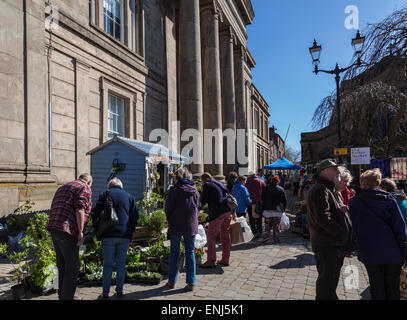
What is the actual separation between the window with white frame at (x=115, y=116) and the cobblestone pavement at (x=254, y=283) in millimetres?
6825

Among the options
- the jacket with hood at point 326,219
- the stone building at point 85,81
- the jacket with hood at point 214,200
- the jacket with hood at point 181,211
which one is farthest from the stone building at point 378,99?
the jacket with hood at point 181,211

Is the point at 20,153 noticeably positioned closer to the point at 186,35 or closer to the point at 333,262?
the point at 333,262

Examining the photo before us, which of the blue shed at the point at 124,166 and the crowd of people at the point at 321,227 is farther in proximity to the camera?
the blue shed at the point at 124,166

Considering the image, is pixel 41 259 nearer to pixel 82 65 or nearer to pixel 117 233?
pixel 117 233

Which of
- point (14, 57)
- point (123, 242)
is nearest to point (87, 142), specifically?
point (14, 57)

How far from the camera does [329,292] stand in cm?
313

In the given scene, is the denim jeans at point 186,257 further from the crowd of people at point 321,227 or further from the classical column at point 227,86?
the classical column at point 227,86

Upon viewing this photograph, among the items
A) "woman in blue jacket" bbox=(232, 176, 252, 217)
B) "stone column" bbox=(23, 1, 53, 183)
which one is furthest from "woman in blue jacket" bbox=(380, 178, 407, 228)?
"stone column" bbox=(23, 1, 53, 183)

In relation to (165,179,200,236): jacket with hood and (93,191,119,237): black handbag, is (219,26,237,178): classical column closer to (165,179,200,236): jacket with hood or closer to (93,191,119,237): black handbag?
(165,179,200,236): jacket with hood

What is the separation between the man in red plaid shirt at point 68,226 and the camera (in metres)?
3.43

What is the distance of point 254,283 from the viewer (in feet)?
15.1

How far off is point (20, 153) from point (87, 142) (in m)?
2.55

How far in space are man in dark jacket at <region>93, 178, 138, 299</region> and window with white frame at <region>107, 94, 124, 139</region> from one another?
7654 mm

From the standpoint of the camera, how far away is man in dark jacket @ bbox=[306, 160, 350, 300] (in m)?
3.09
